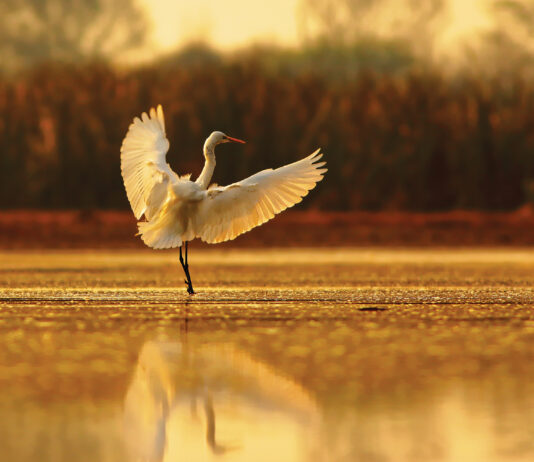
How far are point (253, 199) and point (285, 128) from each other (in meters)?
12.1

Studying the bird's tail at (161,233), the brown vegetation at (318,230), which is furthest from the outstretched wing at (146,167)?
the brown vegetation at (318,230)

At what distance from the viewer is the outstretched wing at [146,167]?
1099cm

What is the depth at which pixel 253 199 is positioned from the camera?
10.5m

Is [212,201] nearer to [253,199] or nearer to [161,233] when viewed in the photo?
[253,199]

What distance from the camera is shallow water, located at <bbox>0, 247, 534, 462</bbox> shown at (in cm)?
459

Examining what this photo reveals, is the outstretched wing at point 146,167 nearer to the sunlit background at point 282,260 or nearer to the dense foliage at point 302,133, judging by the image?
the sunlit background at point 282,260

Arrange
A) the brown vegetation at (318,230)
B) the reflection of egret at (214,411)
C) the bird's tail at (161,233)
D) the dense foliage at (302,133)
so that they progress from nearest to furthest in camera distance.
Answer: the reflection of egret at (214,411)
the bird's tail at (161,233)
the brown vegetation at (318,230)
the dense foliage at (302,133)

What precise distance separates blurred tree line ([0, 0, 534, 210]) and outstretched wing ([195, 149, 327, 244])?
34.7ft

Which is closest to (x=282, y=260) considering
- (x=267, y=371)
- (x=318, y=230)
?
(x=318, y=230)

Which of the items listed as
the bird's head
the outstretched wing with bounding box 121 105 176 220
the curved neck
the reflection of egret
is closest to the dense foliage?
the bird's head

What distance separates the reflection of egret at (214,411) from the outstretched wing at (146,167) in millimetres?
4384

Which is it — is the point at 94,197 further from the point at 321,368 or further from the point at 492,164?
the point at 321,368

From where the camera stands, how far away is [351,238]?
19.5m

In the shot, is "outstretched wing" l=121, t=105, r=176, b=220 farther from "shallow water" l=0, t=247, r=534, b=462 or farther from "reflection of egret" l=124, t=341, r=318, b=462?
"reflection of egret" l=124, t=341, r=318, b=462
